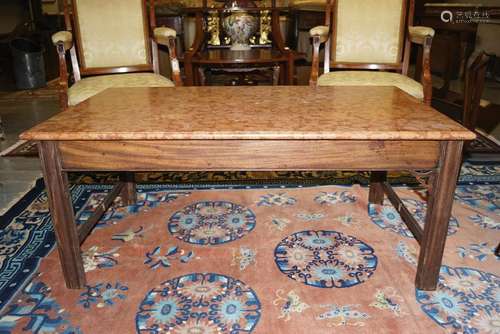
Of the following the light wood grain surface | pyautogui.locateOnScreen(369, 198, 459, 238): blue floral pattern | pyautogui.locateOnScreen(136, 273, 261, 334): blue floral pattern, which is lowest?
pyautogui.locateOnScreen(369, 198, 459, 238): blue floral pattern

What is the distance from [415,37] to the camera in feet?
8.05

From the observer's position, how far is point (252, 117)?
53.9 inches

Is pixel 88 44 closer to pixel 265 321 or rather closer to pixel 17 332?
pixel 17 332

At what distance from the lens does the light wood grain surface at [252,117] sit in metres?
1.21

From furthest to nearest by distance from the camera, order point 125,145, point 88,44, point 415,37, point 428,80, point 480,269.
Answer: point 88,44, point 415,37, point 428,80, point 480,269, point 125,145

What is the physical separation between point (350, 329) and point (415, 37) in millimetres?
1843

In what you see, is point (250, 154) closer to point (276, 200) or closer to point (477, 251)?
point (276, 200)

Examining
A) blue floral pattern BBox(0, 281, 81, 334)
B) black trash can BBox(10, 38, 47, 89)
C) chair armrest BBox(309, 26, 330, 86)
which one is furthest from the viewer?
black trash can BBox(10, 38, 47, 89)

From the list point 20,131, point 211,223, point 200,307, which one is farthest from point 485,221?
point 20,131

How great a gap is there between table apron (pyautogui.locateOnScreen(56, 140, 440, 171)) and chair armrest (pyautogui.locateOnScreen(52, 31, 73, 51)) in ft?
4.06

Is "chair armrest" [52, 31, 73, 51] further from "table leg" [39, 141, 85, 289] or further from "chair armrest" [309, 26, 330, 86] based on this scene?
"chair armrest" [309, 26, 330, 86]

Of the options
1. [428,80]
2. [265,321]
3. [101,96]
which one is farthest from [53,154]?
[428,80]

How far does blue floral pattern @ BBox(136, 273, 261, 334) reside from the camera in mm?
1316

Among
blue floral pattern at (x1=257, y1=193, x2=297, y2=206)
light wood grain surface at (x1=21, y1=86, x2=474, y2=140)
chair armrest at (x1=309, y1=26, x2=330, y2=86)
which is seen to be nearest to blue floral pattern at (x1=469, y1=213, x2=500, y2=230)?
light wood grain surface at (x1=21, y1=86, x2=474, y2=140)
